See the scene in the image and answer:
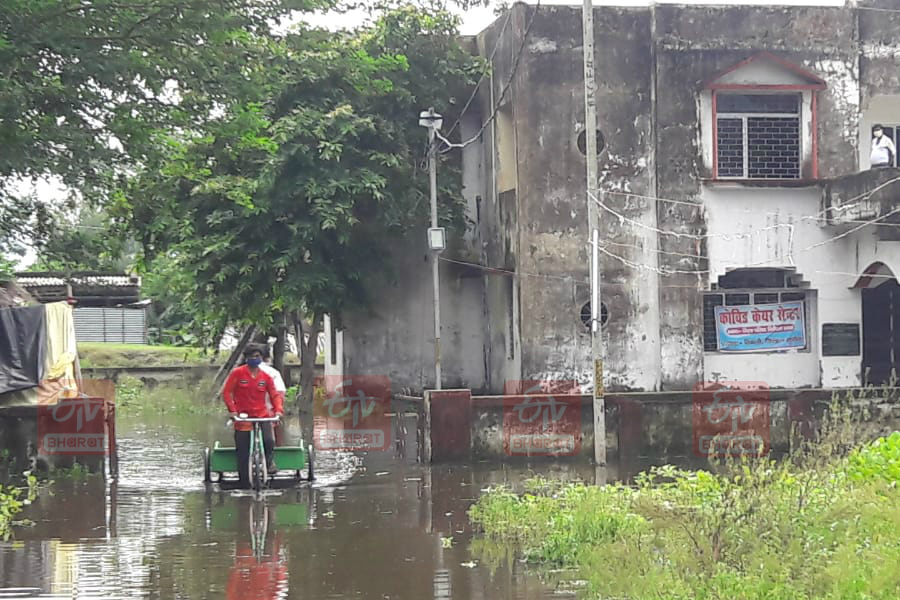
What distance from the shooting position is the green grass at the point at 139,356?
45312 mm

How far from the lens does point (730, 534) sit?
9.34 meters

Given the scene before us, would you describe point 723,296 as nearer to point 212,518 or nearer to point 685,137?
point 685,137

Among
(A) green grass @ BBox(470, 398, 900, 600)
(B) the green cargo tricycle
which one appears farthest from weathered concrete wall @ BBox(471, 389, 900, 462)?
(A) green grass @ BBox(470, 398, 900, 600)

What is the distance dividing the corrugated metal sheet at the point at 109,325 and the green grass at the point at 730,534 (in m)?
41.5

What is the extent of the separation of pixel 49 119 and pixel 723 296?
1722cm

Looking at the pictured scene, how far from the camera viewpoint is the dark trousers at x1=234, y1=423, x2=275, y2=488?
1539 centimetres

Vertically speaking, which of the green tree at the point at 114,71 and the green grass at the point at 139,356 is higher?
the green tree at the point at 114,71

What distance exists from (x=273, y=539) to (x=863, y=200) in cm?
1595

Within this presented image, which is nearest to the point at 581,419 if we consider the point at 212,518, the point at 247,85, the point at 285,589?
the point at 212,518

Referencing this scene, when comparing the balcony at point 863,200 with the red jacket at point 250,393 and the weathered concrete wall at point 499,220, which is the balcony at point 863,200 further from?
the red jacket at point 250,393

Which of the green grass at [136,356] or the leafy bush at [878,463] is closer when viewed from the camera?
the leafy bush at [878,463]
